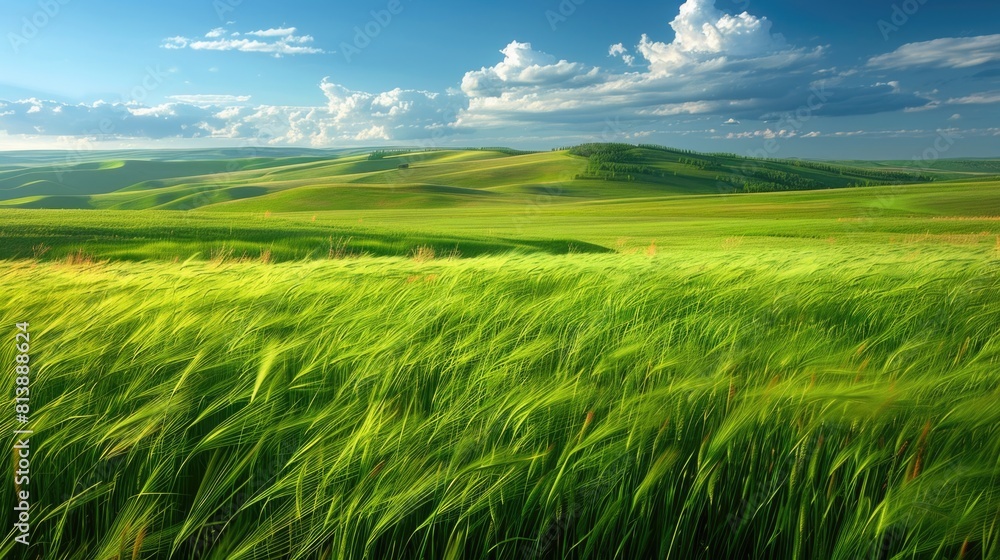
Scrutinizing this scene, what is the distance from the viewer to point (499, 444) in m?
1.41

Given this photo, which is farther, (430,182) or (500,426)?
(430,182)

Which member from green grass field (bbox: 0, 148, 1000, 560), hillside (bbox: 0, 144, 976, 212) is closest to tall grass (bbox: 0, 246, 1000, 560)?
green grass field (bbox: 0, 148, 1000, 560)

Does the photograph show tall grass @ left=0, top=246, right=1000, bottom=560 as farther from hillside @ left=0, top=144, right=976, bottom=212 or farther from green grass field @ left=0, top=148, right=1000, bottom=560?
hillside @ left=0, top=144, right=976, bottom=212

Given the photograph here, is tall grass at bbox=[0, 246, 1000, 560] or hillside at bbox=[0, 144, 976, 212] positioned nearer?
tall grass at bbox=[0, 246, 1000, 560]

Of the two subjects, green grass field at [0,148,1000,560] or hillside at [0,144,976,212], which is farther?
hillside at [0,144,976,212]

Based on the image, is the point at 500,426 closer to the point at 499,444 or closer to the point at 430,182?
the point at 499,444

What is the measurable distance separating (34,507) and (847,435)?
7.33ft

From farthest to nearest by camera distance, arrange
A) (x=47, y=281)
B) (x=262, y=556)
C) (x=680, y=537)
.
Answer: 1. (x=47, y=281)
2. (x=680, y=537)
3. (x=262, y=556)

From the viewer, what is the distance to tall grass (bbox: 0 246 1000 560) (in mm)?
1273

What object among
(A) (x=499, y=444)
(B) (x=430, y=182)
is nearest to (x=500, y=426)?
(A) (x=499, y=444)

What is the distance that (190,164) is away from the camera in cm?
18312

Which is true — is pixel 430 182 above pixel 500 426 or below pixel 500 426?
below

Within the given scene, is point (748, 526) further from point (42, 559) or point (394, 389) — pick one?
point (42, 559)

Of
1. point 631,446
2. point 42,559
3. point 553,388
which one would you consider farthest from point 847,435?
point 42,559
